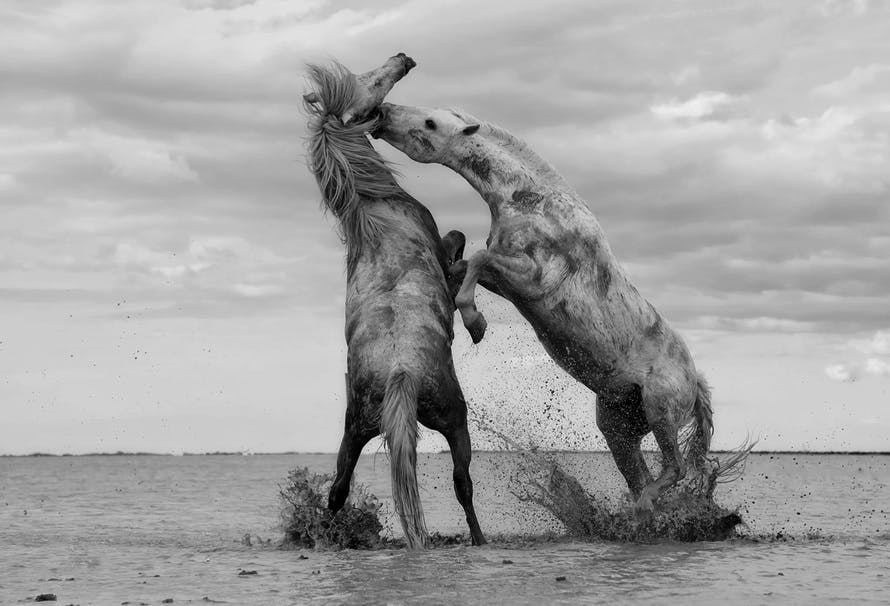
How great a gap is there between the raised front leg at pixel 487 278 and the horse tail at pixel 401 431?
0.69 meters

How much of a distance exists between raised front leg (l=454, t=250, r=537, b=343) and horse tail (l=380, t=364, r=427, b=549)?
2.28 ft

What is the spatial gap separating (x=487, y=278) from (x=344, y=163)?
5.32 ft

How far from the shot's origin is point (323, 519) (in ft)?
32.5

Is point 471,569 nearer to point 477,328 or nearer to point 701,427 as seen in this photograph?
point 477,328

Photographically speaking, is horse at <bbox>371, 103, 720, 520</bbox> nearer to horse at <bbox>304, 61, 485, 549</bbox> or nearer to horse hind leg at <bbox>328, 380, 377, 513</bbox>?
horse at <bbox>304, 61, 485, 549</bbox>

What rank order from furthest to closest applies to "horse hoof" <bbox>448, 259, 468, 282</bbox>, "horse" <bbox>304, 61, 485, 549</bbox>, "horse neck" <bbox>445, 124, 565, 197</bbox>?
"horse neck" <bbox>445, 124, 565, 197</bbox> → "horse hoof" <bbox>448, 259, 468, 282</bbox> → "horse" <bbox>304, 61, 485, 549</bbox>

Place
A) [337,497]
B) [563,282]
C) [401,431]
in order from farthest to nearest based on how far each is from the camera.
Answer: [337,497], [563,282], [401,431]

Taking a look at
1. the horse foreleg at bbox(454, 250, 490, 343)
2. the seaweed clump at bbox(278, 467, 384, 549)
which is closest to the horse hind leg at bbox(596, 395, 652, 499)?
the horse foreleg at bbox(454, 250, 490, 343)

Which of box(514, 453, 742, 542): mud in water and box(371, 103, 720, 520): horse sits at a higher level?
box(371, 103, 720, 520): horse

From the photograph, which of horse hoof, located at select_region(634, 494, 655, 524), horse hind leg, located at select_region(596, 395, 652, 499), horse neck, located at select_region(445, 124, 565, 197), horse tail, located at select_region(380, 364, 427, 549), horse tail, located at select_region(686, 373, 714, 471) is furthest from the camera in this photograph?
horse tail, located at select_region(686, 373, 714, 471)

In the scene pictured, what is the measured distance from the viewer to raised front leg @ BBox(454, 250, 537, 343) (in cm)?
905

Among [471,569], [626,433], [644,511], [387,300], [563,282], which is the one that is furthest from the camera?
[626,433]

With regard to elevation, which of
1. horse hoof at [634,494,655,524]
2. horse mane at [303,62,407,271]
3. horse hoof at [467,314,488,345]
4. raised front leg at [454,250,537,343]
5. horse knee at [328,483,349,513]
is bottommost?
horse hoof at [634,494,655,524]

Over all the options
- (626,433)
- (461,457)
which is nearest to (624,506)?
(626,433)
